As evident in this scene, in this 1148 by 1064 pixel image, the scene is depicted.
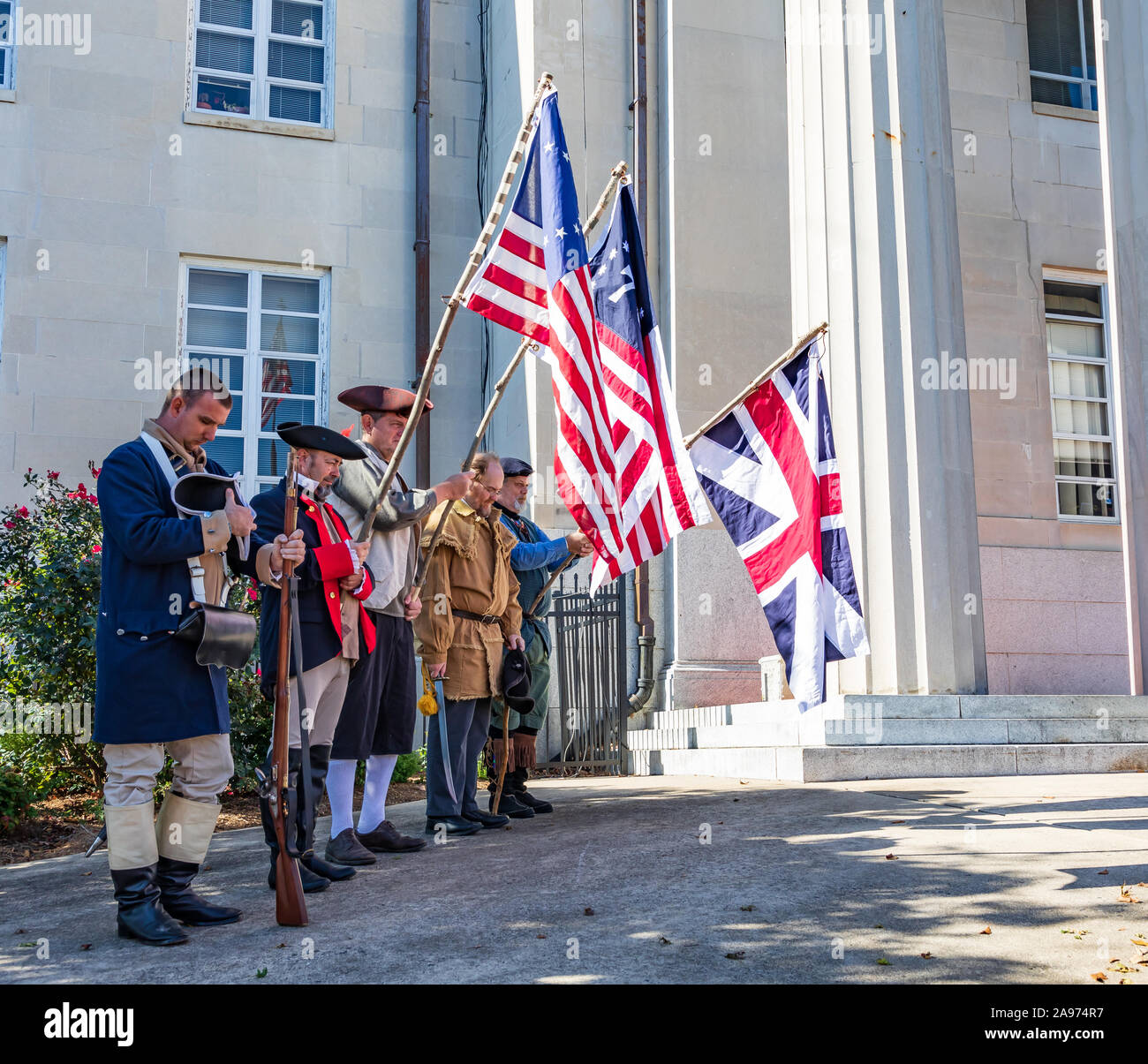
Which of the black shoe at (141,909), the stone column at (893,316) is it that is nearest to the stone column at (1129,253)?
the stone column at (893,316)

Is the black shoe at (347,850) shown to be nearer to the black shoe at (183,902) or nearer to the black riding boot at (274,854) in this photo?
the black riding boot at (274,854)

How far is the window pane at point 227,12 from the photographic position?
529 inches

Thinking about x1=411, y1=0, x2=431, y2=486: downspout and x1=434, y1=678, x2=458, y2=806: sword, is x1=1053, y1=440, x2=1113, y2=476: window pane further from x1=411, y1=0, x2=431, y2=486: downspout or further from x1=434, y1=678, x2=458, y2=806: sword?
x1=434, y1=678, x2=458, y2=806: sword

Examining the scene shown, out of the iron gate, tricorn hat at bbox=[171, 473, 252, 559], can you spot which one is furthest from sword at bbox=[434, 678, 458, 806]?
the iron gate

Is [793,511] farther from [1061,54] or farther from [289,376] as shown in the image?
[1061,54]

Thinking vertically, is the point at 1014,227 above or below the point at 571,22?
below

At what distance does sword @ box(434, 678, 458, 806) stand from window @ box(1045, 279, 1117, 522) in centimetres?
942

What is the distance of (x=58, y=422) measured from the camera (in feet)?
39.8

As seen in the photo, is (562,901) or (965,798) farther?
(965,798)

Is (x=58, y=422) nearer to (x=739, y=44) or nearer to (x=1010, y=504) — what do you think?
(x=739, y=44)

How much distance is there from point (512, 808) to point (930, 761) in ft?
9.25

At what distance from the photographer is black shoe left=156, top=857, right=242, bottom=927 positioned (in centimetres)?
460
